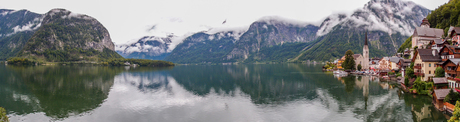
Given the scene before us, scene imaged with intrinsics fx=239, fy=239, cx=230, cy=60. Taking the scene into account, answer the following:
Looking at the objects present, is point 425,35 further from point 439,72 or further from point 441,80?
point 441,80

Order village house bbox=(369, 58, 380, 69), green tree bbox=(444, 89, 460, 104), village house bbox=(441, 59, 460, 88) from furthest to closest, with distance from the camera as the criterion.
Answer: village house bbox=(369, 58, 380, 69) → village house bbox=(441, 59, 460, 88) → green tree bbox=(444, 89, 460, 104)

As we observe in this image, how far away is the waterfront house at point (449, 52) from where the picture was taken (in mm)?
42197

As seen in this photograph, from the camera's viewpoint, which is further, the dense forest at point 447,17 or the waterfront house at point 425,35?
the waterfront house at point 425,35

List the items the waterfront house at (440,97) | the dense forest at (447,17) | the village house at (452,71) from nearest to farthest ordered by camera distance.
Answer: the waterfront house at (440,97)
the village house at (452,71)
the dense forest at (447,17)

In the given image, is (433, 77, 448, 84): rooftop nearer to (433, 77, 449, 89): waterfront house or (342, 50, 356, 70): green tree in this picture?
(433, 77, 449, 89): waterfront house

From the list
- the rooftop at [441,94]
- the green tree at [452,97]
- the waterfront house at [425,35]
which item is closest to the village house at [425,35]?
the waterfront house at [425,35]

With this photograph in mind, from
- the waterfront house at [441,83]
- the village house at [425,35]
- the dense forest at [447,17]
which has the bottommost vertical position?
the waterfront house at [441,83]

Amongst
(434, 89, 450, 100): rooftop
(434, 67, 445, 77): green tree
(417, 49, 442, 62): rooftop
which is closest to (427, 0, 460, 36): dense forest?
(417, 49, 442, 62): rooftop

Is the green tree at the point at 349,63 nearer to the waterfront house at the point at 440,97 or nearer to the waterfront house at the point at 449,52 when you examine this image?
the waterfront house at the point at 449,52

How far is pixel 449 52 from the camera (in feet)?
144

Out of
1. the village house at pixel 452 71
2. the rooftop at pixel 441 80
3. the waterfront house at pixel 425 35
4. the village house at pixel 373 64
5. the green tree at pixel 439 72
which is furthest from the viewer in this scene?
the village house at pixel 373 64

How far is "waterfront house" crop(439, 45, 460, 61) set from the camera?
42.2 m

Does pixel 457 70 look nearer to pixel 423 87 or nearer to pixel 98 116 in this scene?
pixel 423 87

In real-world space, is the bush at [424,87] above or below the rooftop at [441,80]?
below
